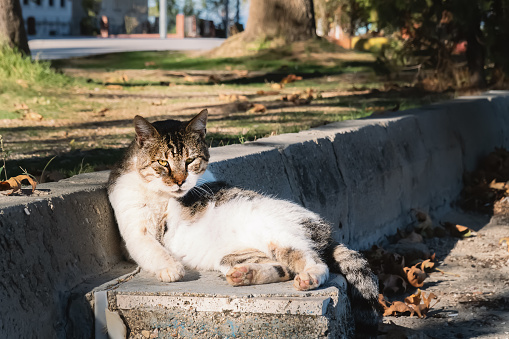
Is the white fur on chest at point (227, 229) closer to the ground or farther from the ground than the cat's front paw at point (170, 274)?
farther from the ground

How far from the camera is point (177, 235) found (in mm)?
3445

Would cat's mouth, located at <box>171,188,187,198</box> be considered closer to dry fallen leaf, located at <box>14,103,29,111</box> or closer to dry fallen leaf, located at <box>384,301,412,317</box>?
dry fallen leaf, located at <box>384,301,412,317</box>

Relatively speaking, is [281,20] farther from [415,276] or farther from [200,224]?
[200,224]

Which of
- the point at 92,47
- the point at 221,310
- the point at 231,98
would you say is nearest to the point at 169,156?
the point at 221,310

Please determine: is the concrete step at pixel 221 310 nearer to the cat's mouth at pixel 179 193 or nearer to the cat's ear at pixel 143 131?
the cat's mouth at pixel 179 193

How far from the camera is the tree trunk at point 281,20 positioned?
14.9 m

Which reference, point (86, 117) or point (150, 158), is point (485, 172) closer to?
point (86, 117)

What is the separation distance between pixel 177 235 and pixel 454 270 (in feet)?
8.58

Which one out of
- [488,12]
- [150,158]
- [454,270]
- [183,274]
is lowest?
[454,270]

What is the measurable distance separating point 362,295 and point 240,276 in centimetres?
58

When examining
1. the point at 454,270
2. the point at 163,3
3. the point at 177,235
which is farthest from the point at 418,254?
the point at 163,3

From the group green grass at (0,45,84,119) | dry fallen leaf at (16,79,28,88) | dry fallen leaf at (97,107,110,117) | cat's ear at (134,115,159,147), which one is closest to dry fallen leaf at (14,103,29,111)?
green grass at (0,45,84,119)

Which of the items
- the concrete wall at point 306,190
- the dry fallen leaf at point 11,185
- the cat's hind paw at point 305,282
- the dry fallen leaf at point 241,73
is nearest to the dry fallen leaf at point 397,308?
the concrete wall at point 306,190

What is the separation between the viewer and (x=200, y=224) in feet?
Answer: 11.3
